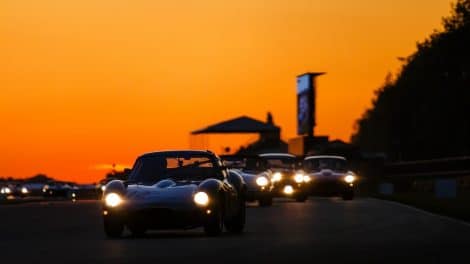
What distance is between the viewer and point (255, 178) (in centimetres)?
3894

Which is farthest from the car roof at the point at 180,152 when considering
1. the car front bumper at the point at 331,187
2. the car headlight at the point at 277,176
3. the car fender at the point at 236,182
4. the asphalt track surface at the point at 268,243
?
the car front bumper at the point at 331,187

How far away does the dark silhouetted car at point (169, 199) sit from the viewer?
66.6 feet

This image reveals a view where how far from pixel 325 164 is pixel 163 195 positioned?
91.5 ft

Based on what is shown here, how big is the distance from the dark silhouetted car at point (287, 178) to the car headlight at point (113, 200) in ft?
78.1

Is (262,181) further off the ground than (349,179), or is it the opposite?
(349,179)

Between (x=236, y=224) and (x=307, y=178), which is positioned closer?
(x=236, y=224)

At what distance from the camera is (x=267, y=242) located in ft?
61.3

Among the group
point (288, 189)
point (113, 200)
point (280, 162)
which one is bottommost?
point (113, 200)

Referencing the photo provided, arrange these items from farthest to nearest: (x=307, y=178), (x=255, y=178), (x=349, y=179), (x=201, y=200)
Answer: (x=349, y=179) → (x=307, y=178) → (x=255, y=178) → (x=201, y=200)

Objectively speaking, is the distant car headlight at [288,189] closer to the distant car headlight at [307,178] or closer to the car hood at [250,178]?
the distant car headlight at [307,178]

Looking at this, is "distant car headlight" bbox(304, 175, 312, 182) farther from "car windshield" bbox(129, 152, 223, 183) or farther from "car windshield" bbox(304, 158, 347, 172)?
"car windshield" bbox(129, 152, 223, 183)

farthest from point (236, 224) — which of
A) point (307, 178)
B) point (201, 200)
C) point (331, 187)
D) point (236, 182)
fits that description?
point (331, 187)

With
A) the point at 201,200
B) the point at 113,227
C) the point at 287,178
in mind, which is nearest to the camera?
the point at 201,200

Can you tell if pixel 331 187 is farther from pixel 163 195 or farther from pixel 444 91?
pixel 444 91
